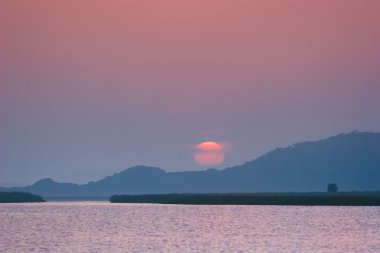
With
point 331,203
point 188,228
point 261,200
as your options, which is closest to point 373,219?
point 188,228

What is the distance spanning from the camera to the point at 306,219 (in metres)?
116

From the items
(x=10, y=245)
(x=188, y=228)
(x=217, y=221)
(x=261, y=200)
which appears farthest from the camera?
(x=261, y=200)

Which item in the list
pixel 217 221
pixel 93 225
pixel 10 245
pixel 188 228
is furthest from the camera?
pixel 217 221

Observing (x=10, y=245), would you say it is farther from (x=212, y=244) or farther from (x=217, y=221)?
(x=217, y=221)

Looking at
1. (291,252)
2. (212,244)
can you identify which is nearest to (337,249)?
(291,252)

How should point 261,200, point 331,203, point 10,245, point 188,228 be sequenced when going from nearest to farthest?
1. point 10,245
2. point 188,228
3. point 331,203
4. point 261,200

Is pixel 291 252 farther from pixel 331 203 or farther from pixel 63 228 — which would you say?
pixel 331 203

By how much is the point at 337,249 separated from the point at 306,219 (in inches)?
1801

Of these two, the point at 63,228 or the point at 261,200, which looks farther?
the point at 261,200

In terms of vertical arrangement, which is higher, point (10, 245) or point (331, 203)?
point (331, 203)

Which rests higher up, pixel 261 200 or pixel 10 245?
pixel 261 200

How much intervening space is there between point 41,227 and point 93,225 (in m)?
6.52

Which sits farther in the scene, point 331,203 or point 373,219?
point 331,203

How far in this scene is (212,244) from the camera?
74.5m
